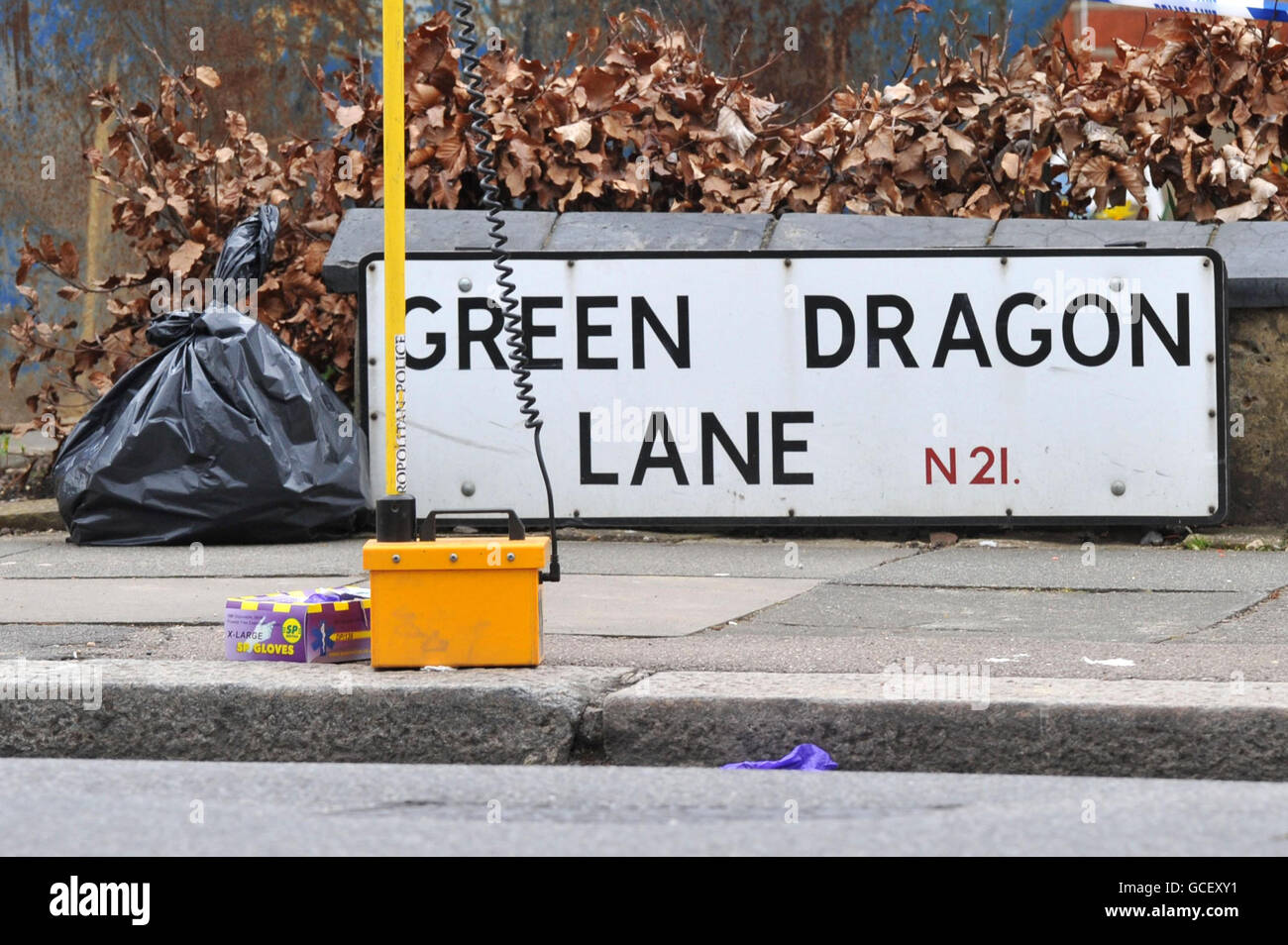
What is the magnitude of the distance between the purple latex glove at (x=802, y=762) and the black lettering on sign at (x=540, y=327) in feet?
10.7

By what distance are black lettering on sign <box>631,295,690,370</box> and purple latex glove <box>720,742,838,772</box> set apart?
3177 mm

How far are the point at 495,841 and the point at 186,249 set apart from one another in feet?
17.5

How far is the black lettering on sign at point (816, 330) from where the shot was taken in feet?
22.7

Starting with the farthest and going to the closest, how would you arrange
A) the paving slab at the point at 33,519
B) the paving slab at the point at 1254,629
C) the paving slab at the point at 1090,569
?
the paving slab at the point at 33,519 < the paving slab at the point at 1090,569 < the paving slab at the point at 1254,629

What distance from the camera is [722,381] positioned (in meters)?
6.96

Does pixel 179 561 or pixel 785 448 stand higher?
pixel 785 448

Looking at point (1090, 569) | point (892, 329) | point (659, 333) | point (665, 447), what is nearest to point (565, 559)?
point (665, 447)

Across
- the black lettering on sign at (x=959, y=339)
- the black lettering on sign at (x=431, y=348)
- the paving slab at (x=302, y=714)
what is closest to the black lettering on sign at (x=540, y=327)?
the black lettering on sign at (x=431, y=348)

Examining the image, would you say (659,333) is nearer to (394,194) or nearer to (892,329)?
(892,329)

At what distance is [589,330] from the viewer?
6.98m

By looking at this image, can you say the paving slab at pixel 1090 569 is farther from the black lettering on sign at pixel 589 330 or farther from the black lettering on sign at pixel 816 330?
the black lettering on sign at pixel 589 330

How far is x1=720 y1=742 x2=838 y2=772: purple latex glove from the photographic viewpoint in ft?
12.8

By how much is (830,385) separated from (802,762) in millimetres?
3193
